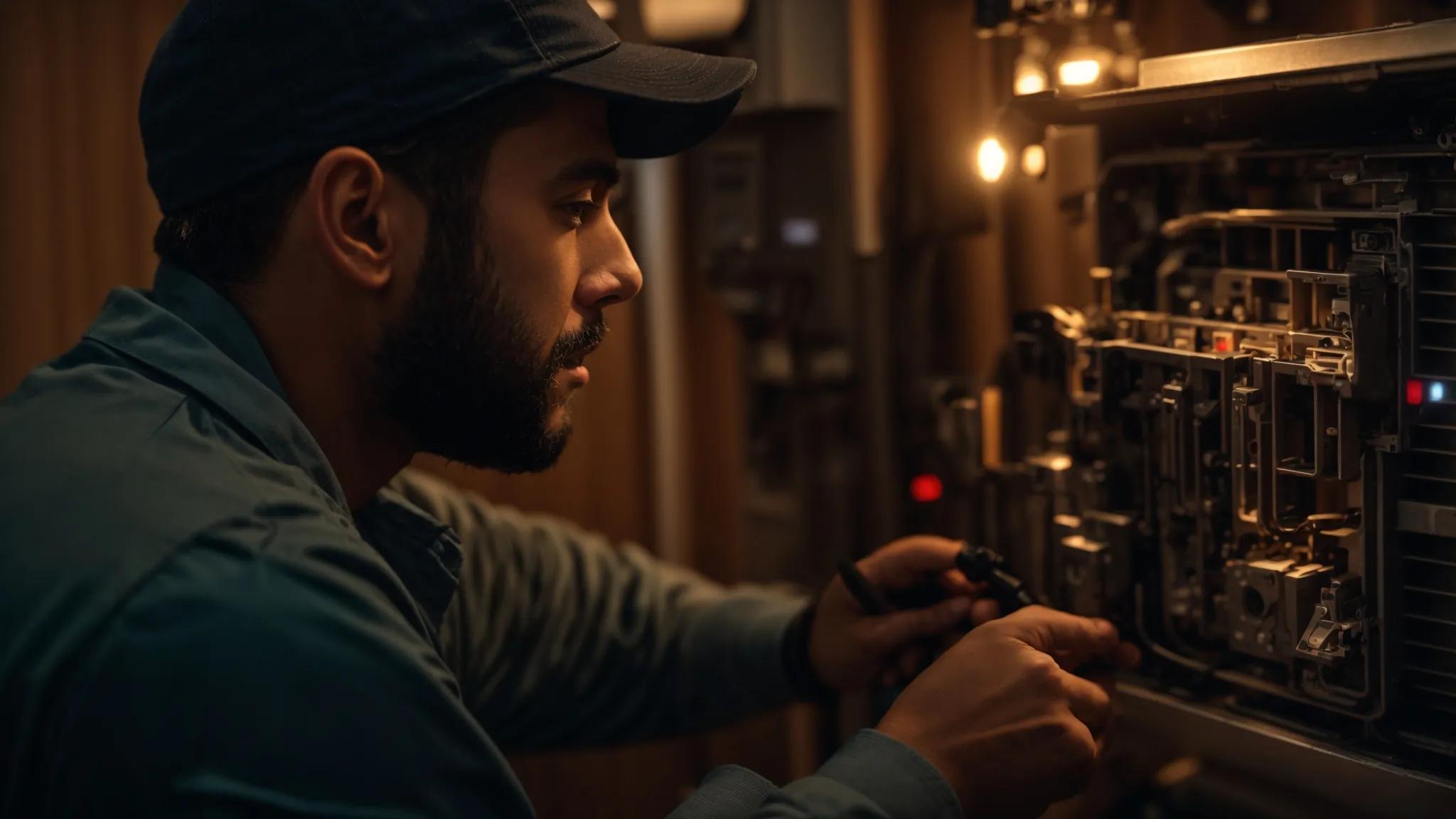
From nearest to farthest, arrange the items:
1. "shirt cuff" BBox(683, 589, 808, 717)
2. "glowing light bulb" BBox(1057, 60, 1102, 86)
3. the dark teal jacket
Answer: the dark teal jacket < "glowing light bulb" BBox(1057, 60, 1102, 86) < "shirt cuff" BBox(683, 589, 808, 717)

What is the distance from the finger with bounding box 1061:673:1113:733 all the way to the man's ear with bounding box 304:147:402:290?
68 centimetres

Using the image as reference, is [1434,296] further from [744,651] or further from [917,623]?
[744,651]

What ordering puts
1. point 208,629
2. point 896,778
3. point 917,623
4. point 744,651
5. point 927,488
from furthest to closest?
point 927,488
point 744,651
point 917,623
point 896,778
point 208,629

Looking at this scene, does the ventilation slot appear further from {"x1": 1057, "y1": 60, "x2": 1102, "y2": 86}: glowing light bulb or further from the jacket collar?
the jacket collar

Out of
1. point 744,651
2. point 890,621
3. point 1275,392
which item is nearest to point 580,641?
point 744,651

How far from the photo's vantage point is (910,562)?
1356 mm

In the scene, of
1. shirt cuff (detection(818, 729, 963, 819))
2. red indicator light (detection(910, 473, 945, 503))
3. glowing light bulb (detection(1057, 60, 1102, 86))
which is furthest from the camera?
red indicator light (detection(910, 473, 945, 503))

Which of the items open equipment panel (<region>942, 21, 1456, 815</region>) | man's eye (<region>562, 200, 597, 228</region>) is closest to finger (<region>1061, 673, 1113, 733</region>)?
open equipment panel (<region>942, 21, 1456, 815</region>)

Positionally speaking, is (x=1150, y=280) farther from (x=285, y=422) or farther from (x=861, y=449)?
(x=285, y=422)

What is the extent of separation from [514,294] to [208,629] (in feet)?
1.36

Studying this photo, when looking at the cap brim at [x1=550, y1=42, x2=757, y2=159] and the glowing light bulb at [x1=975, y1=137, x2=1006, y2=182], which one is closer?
the cap brim at [x1=550, y1=42, x2=757, y2=159]

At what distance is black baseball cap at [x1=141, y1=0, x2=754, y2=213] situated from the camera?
41.2 inches

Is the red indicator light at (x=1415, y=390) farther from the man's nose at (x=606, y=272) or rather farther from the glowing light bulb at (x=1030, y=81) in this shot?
the man's nose at (x=606, y=272)

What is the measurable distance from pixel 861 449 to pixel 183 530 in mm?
1152
